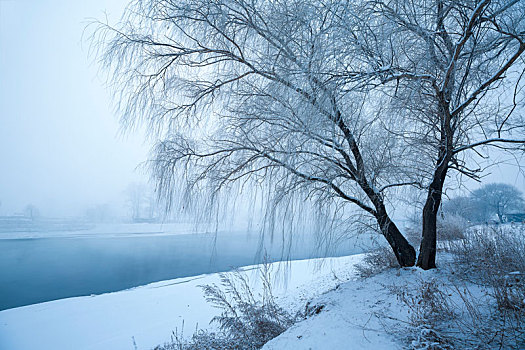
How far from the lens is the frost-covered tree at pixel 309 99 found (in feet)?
6.83

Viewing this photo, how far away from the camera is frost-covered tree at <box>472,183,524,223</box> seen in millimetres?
3620

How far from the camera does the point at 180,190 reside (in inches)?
114

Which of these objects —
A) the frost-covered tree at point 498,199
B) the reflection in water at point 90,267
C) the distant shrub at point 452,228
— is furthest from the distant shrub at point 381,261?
the frost-covered tree at point 498,199

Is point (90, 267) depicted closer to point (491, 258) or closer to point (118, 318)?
point (118, 318)

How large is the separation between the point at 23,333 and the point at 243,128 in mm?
5455

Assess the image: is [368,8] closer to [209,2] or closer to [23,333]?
[209,2]

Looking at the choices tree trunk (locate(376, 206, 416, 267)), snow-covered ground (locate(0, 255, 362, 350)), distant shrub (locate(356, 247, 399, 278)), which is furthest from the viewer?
snow-covered ground (locate(0, 255, 362, 350))

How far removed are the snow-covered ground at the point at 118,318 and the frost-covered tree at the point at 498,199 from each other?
249cm

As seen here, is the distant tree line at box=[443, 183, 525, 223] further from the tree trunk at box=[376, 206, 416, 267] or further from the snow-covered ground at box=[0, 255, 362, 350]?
the snow-covered ground at box=[0, 255, 362, 350]

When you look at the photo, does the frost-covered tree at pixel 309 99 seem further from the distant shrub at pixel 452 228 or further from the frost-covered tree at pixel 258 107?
the distant shrub at pixel 452 228

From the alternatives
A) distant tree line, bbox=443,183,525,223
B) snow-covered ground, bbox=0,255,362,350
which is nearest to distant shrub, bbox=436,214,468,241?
distant tree line, bbox=443,183,525,223

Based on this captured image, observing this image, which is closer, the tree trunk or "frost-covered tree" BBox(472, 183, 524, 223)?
the tree trunk

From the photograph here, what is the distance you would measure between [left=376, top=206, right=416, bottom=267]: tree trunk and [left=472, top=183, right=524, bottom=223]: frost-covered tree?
4.62ft

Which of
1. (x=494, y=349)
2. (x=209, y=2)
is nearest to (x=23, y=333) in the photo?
(x=209, y=2)
